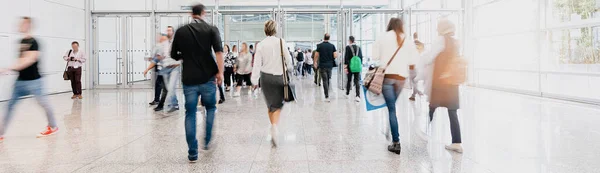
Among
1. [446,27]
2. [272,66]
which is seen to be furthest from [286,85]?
[446,27]

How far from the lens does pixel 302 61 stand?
23453 mm

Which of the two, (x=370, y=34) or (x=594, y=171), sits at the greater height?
(x=370, y=34)

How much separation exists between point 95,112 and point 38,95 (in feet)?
9.83

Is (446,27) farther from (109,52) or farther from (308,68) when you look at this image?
(308,68)

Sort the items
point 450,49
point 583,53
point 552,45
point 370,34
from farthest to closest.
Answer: point 370,34
point 552,45
point 583,53
point 450,49

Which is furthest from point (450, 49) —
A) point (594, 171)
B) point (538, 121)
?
point (538, 121)

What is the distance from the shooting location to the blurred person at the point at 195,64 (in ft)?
14.0

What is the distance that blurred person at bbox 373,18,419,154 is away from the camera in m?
4.66

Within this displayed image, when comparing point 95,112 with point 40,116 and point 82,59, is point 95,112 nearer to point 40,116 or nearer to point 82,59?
point 40,116

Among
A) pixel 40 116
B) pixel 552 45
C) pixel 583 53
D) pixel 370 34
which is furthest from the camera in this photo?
pixel 370 34

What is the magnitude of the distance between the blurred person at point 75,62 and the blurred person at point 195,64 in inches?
330

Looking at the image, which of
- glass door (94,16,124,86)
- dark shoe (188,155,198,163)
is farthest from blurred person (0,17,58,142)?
glass door (94,16,124,86)

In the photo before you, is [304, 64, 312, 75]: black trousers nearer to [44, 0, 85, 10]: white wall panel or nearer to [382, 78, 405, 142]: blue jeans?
[44, 0, 85, 10]: white wall panel

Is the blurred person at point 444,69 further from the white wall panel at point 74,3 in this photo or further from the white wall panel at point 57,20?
the white wall panel at point 74,3
